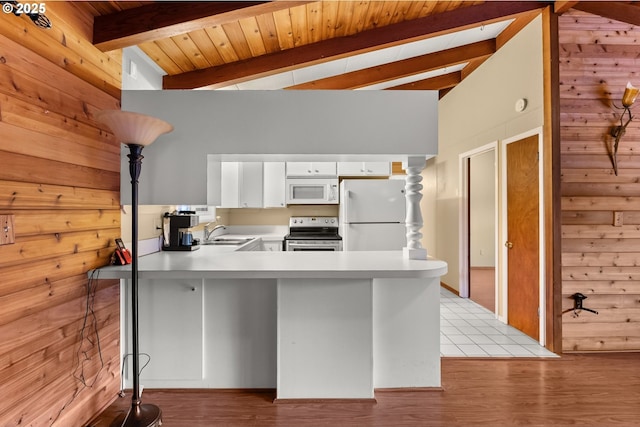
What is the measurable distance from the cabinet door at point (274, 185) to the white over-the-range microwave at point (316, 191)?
16 centimetres

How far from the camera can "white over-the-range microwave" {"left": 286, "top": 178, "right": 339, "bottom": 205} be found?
4.44m

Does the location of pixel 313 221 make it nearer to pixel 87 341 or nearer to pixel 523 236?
pixel 523 236

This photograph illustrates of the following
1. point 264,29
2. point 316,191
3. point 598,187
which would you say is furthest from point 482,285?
point 264,29

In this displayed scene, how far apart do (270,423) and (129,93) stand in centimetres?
219

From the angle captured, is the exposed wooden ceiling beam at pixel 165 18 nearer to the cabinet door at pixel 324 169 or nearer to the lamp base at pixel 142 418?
the lamp base at pixel 142 418

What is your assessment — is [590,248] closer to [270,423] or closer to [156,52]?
[270,423]

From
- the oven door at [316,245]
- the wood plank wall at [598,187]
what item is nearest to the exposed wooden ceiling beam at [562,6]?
the wood plank wall at [598,187]

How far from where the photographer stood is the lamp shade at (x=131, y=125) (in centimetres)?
158

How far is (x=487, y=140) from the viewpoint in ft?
12.4

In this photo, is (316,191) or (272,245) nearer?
(272,245)

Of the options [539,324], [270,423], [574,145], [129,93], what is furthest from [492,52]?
[270,423]

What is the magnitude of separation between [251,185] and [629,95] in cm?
383

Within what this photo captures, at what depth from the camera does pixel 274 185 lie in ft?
14.4

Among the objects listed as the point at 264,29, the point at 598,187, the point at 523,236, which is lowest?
the point at 523,236
